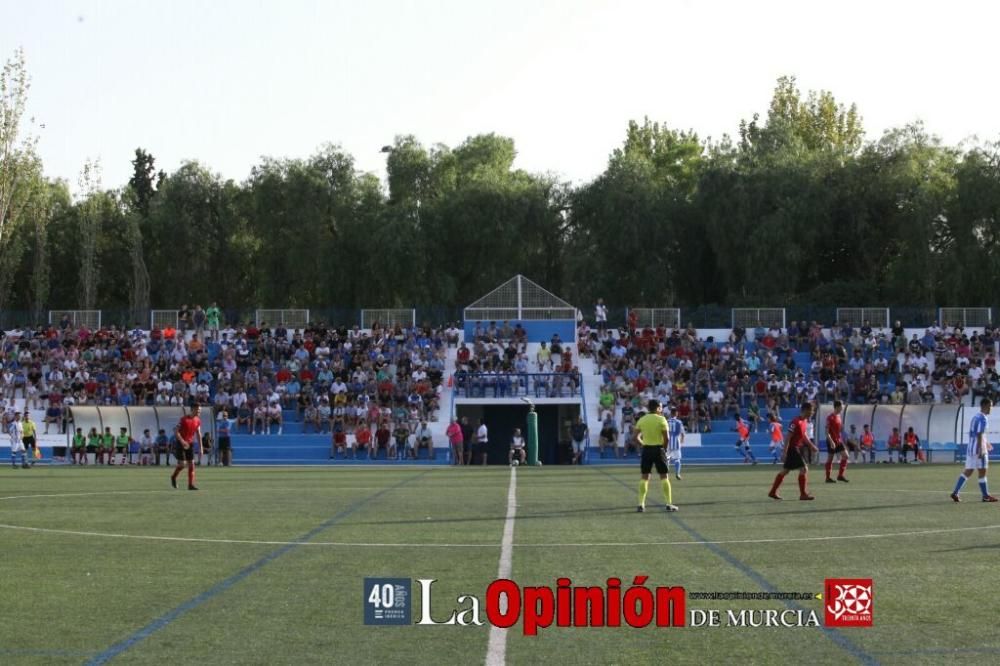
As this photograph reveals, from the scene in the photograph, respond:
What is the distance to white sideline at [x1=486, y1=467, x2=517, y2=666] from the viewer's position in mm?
8863

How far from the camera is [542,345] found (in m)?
52.5

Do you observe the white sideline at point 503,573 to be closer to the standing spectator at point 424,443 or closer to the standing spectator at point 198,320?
the standing spectator at point 424,443

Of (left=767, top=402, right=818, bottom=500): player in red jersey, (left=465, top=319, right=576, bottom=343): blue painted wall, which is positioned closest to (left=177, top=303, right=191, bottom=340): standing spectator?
(left=465, top=319, right=576, bottom=343): blue painted wall

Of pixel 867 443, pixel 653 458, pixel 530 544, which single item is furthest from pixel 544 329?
pixel 530 544

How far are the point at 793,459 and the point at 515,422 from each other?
92.0 ft

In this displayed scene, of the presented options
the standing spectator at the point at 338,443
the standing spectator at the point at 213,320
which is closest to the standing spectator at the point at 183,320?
the standing spectator at the point at 213,320

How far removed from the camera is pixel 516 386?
49969 millimetres

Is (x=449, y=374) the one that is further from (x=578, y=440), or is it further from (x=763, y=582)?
(x=763, y=582)

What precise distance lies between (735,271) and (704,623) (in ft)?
189

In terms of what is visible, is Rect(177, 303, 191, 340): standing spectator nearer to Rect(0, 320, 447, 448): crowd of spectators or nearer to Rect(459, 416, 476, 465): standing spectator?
Rect(0, 320, 447, 448): crowd of spectators

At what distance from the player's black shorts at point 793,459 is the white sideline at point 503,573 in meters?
4.79

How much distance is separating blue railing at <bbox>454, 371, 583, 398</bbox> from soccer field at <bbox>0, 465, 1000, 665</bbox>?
23.4m

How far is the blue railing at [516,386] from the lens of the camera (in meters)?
49.8

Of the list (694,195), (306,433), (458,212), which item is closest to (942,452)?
(306,433)
